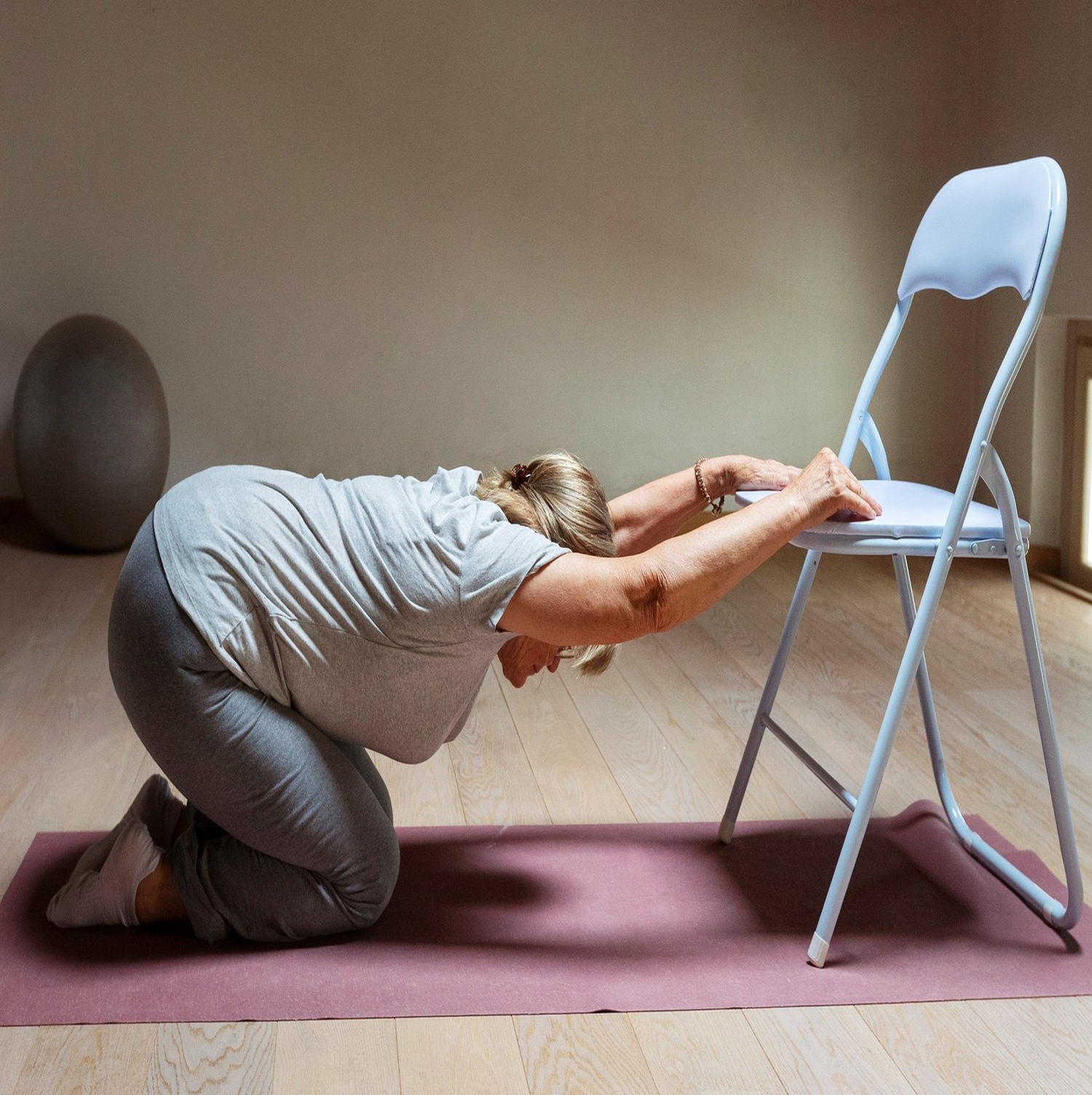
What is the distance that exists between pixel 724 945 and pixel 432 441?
314 cm

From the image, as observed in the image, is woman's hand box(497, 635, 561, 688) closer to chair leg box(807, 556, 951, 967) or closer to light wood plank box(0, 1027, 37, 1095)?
chair leg box(807, 556, 951, 967)

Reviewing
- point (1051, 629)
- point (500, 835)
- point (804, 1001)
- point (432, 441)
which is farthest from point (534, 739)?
point (432, 441)

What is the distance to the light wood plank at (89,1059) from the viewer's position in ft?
4.61

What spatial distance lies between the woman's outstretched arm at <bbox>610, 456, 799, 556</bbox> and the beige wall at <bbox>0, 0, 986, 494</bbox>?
2.68 metres

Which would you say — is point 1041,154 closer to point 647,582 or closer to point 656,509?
point 656,509

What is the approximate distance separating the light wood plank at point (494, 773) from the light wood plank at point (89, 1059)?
0.76 m

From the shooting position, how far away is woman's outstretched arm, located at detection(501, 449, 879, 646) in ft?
4.94

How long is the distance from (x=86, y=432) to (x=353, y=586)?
2.75 meters

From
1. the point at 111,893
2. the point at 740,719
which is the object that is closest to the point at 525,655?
the point at 111,893

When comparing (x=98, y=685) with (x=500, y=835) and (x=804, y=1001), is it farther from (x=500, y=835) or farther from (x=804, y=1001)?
(x=804, y=1001)

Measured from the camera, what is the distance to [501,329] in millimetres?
4566

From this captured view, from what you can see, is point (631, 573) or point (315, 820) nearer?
point (631, 573)

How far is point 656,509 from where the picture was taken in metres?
1.97

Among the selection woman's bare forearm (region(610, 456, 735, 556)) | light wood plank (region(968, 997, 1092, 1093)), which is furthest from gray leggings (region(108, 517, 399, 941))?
light wood plank (region(968, 997, 1092, 1093))
